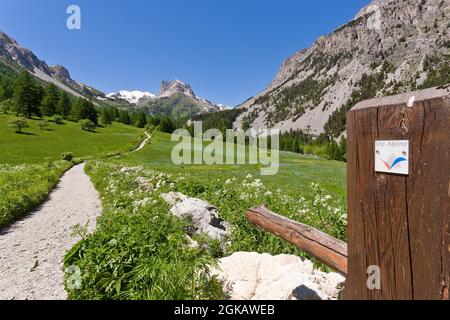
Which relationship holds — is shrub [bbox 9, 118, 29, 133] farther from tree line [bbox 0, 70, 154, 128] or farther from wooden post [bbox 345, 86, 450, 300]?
wooden post [bbox 345, 86, 450, 300]

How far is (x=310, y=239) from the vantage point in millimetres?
3162

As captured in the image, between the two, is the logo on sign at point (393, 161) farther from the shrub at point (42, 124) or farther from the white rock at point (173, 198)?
the shrub at point (42, 124)

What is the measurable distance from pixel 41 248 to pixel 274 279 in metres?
7.09

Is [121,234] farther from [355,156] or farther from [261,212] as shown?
[355,156]

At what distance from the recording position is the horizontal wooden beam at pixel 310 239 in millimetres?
2750

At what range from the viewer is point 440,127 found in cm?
151

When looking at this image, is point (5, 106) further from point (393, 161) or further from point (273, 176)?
point (393, 161)

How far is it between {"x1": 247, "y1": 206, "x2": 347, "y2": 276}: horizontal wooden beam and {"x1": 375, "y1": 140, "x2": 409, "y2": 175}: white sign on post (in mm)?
1269

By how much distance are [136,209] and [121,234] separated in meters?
2.38

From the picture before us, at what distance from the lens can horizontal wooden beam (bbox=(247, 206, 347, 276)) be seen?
2750mm

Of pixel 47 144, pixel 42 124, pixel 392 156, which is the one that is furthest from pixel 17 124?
pixel 392 156

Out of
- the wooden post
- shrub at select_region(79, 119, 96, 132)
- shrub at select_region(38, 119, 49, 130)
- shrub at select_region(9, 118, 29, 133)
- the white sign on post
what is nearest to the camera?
the wooden post

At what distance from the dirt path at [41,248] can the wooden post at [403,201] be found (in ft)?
18.4

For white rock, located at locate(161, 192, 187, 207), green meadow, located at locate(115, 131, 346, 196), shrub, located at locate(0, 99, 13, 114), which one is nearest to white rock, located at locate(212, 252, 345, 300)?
white rock, located at locate(161, 192, 187, 207)
